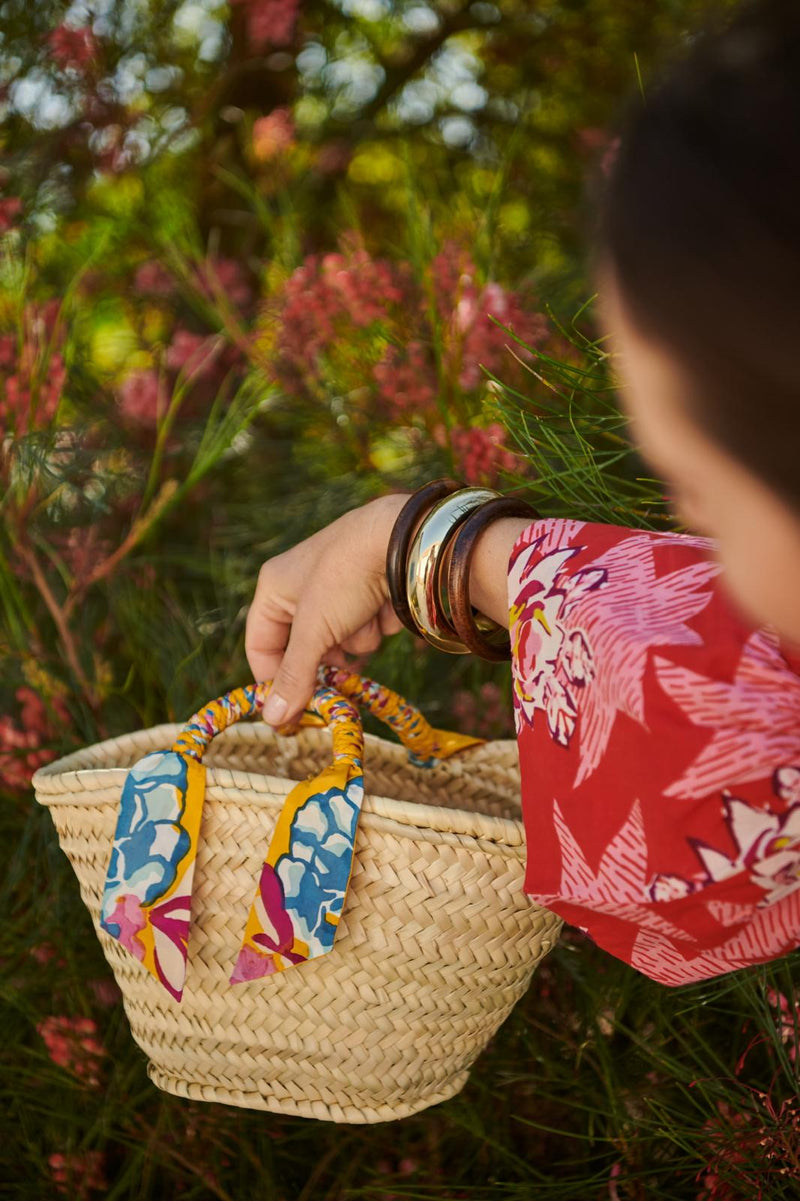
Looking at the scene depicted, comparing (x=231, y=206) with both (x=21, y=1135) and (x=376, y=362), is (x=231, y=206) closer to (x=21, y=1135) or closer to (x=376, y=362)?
(x=376, y=362)

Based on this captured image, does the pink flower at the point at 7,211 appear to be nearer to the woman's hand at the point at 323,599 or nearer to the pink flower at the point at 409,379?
the pink flower at the point at 409,379

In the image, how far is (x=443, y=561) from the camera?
2.05 feet

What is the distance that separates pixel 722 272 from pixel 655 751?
0.22m

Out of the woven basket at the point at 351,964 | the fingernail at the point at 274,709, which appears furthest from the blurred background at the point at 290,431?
the fingernail at the point at 274,709

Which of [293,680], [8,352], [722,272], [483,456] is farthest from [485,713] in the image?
[722,272]

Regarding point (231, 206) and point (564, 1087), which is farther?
point (231, 206)

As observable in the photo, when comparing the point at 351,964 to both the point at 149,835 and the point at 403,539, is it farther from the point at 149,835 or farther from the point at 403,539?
the point at 403,539

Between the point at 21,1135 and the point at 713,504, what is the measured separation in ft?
2.68

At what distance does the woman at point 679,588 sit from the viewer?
1.02 ft

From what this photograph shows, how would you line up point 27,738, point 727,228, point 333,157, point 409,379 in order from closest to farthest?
point 727,228
point 27,738
point 409,379
point 333,157

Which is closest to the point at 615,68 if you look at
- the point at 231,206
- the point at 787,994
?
the point at 231,206

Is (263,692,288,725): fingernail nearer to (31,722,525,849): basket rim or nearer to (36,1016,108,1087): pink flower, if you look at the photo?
(31,722,525,849): basket rim

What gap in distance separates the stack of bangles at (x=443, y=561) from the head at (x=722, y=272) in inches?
9.9

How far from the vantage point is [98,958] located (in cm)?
90
